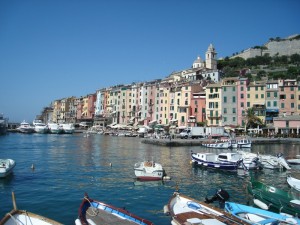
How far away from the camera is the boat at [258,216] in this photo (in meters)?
13.0

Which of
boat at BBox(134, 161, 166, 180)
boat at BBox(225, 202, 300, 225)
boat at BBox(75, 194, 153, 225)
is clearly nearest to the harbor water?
boat at BBox(134, 161, 166, 180)

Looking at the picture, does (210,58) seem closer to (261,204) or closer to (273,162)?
(273,162)

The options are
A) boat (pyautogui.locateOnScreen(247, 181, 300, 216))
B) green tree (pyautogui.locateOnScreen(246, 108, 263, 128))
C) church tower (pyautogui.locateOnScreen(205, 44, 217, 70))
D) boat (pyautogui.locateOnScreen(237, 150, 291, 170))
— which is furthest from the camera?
church tower (pyautogui.locateOnScreen(205, 44, 217, 70))

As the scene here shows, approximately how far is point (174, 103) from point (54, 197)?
229 feet

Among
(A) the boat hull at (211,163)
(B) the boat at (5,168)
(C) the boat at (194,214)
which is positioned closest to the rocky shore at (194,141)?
(A) the boat hull at (211,163)

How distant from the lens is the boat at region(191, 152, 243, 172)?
30.3m

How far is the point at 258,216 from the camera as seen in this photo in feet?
45.9

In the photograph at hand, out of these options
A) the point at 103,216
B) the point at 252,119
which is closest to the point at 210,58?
the point at 252,119

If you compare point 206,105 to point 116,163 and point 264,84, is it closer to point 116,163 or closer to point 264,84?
point 264,84

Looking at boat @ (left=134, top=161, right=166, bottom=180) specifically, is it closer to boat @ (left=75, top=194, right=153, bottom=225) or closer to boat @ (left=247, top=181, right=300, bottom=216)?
boat @ (left=247, top=181, right=300, bottom=216)

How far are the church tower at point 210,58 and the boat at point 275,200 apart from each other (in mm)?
103113

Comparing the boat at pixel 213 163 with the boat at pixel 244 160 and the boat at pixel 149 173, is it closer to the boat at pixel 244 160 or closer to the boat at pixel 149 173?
the boat at pixel 244 160

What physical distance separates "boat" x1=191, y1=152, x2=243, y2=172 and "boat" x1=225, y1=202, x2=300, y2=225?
1562cm

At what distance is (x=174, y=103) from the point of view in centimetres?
8762
